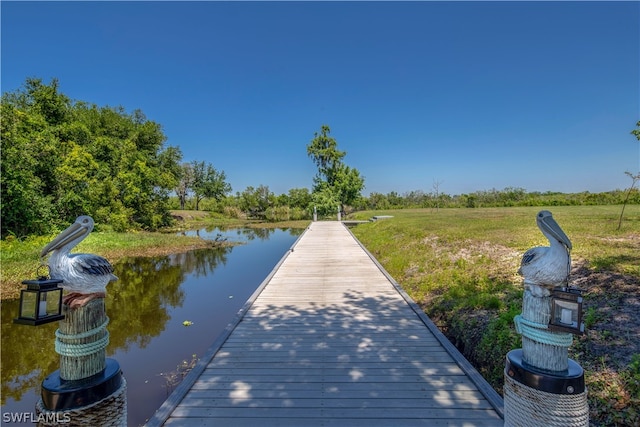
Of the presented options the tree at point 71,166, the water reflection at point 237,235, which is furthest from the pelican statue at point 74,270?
the water reflection at point 237,235

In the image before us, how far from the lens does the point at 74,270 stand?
1.33m

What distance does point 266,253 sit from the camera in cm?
1603

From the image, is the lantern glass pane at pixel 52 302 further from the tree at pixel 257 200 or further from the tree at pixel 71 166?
the tree at pixel 257 200

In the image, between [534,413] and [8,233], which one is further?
[8,233]

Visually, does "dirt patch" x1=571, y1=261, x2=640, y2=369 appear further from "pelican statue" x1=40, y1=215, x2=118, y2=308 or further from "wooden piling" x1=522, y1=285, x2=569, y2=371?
"pelican statue" x1=40, y1=215, x2=118, y2=308

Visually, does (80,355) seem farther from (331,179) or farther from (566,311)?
(331,179)

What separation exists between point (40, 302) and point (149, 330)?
21.6ft

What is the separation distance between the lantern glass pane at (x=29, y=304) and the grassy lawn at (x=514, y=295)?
427 centimetres

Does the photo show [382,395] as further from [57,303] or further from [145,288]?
[145,288]

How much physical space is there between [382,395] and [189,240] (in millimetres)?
18800

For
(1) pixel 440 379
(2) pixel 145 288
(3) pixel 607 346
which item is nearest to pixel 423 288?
(3) pixel 607 346

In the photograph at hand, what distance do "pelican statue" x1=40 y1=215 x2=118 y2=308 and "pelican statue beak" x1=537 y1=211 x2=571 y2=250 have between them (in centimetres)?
202

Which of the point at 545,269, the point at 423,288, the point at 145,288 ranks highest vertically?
the point at 545,269

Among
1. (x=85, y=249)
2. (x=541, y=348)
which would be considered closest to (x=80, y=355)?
(x=541, y=348)
